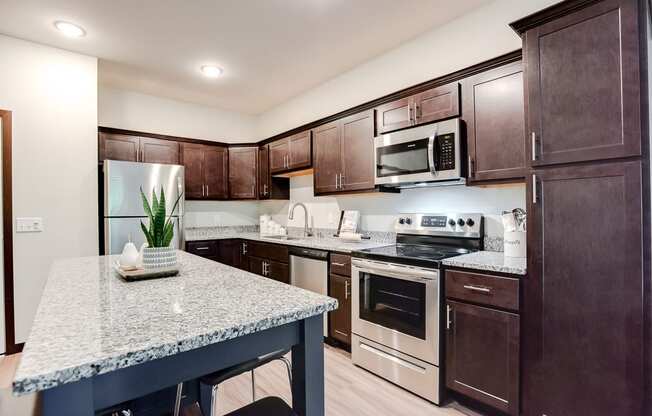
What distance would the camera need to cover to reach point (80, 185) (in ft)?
10.3

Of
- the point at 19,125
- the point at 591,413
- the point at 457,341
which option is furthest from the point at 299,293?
the point at 19,125

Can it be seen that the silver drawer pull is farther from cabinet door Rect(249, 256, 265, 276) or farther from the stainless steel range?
cabinet door Rect(249, 256, 265, 276)

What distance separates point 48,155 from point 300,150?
243cm

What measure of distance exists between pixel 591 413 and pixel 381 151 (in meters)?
2.09

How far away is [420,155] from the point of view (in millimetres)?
2484

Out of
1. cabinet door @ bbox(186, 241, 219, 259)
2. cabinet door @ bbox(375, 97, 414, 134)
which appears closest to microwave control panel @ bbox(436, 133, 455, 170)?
cabinet door @ bbox(375, 97, 414, 134)

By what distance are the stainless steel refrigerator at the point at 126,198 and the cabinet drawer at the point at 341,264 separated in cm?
187

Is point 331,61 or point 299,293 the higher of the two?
point 331,61

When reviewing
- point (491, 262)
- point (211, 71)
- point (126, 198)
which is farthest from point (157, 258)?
point (211, 71)

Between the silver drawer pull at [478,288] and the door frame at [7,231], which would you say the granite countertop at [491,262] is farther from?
the door frame at [7,231]

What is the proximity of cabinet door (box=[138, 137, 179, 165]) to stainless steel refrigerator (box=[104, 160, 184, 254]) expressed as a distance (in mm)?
476

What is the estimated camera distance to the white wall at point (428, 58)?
2316 mm

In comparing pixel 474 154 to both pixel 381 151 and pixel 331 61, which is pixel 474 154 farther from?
pixel 331 61

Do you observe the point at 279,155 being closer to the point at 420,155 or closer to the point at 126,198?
the point at 126,198
